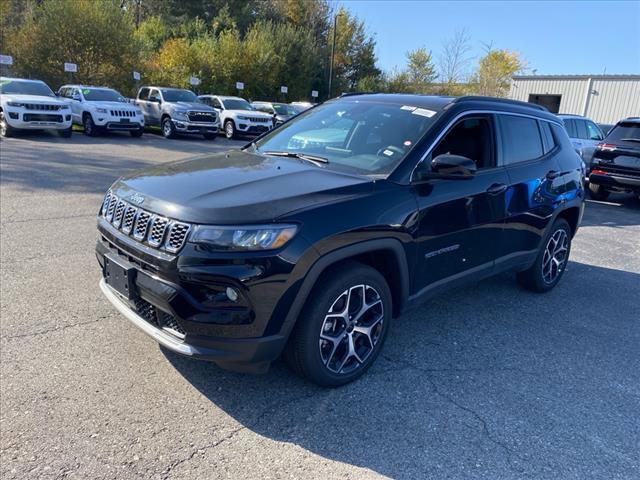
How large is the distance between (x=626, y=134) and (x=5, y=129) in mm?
16794

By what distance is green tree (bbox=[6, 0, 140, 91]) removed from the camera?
25406mm

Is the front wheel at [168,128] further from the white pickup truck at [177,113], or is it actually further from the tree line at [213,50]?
the tree line at [213,50]

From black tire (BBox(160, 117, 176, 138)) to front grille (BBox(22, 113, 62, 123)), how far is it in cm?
442

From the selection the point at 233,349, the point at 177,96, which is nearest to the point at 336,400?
the point at 233,349

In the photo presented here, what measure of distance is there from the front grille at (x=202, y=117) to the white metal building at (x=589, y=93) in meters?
17.0

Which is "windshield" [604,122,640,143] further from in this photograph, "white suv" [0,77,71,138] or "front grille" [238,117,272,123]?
"white suv" [0,77,71,138]

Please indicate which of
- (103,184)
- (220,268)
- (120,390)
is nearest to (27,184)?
(103,184)

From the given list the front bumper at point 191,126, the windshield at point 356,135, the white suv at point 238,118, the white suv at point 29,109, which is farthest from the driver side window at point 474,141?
the white suv at point 238,118

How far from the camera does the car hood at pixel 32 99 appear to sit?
1492 centimetres

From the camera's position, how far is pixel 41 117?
1521 cm

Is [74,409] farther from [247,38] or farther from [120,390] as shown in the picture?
[247,38]

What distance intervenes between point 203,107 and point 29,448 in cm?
1825

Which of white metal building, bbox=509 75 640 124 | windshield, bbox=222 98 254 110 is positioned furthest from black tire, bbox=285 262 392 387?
white metal building, bbox=509 75 640 124

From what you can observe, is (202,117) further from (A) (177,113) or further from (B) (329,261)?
(B) (329,261)
